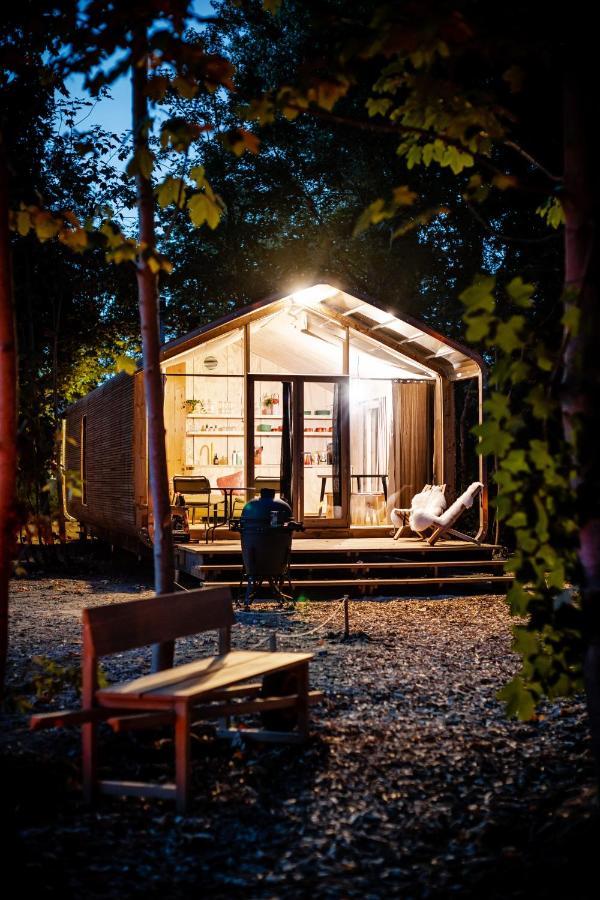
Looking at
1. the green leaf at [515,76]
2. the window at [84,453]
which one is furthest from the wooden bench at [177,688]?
the window at [84,453]

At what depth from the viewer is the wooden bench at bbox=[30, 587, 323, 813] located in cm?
367

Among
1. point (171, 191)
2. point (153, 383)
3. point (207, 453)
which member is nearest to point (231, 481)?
point (207, 453)

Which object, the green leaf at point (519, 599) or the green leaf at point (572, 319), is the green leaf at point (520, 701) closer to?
the green leaf at point (519, 599)

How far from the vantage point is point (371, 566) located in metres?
10.8

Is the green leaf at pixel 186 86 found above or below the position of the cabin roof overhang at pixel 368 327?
below

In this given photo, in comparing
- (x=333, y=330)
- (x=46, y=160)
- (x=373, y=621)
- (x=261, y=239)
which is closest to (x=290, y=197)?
(x=261, y=239)

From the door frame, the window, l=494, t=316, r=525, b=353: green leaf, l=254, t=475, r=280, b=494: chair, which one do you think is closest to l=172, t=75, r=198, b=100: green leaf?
l=494, t=316, r=525, b=353: green leaf

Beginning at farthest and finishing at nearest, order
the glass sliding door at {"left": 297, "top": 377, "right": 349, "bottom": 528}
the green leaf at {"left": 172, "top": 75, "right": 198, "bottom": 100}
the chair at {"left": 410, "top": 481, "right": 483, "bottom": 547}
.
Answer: the glass sliding door at {"left": 297, "top": 377, "right": 349, "bottom": 528}
the chair at {"left": 410, "top": 481, "right": 483, "bottom": 547}
the green leaf at {"left": 172, "top": 75, "right": 198, "bottom": 100}

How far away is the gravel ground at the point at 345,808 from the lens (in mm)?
2998

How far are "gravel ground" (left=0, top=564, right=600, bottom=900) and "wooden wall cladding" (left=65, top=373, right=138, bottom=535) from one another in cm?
660

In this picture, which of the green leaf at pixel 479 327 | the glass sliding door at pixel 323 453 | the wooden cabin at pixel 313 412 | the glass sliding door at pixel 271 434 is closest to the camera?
the green leaf at pixel 479 327

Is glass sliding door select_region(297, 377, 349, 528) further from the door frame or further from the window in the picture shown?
the window

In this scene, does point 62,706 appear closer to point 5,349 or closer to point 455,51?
point 5,349

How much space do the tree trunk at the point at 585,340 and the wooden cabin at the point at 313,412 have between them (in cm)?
901
